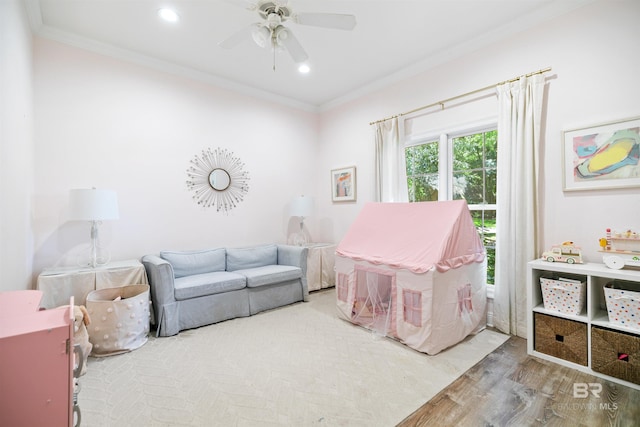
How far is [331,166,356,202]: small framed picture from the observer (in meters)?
4.52

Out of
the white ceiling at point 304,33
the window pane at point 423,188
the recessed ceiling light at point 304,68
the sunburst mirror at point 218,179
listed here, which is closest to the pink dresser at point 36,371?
the white ceiling at point 304,33

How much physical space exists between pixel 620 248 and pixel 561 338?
847 millimetres

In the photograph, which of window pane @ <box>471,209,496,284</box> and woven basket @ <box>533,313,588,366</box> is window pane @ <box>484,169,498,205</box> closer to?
window pane @ <box>471,209,496,284</box>

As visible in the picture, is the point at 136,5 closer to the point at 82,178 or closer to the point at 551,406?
the point at 82,178

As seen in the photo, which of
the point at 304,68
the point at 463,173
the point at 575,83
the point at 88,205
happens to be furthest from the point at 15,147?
the point at 575,83

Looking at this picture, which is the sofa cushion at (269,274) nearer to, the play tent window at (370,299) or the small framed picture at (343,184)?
the play tent window at (370,299)

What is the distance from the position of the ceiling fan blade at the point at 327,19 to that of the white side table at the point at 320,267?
9.52 ft

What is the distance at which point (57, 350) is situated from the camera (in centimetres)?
94

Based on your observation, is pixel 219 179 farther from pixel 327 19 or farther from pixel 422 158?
pixel 422 158

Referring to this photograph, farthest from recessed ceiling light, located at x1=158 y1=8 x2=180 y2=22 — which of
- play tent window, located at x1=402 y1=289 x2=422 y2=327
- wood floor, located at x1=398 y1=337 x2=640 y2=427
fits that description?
wood floor, located at x1=398 y1=337 x2=640 y2=427

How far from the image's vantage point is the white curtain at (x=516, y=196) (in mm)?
2670

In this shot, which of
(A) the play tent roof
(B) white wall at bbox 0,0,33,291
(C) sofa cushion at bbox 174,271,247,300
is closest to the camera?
(B) white wall at bbox 0,0,33,291

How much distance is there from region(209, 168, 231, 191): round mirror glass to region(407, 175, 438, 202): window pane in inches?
100

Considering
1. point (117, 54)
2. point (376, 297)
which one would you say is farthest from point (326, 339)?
point (117, 54)
